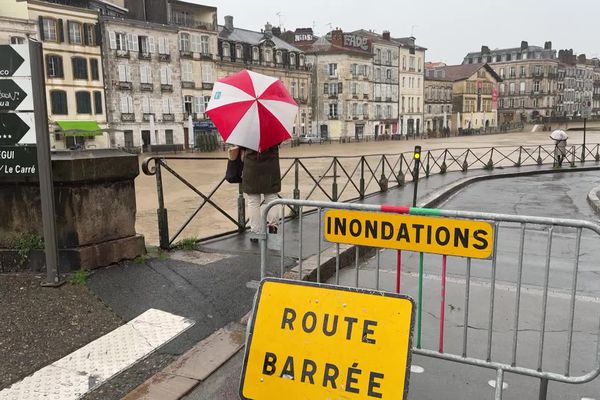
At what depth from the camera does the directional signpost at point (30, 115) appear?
4.76 meters

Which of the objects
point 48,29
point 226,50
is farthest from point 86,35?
point 226,50

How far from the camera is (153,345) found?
3979mm

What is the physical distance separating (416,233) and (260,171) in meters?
3.37

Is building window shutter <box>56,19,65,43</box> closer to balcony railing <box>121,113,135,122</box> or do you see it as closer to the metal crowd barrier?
balcony railing <box>121,113,135,122</box>

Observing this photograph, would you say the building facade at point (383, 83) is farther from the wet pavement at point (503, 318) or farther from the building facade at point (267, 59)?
the wet pavement at point (503, 318)

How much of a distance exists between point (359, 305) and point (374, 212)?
708mm

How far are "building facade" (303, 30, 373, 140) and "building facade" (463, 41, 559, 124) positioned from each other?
168 ft

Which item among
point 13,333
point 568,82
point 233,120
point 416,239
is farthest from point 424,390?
point 568,82

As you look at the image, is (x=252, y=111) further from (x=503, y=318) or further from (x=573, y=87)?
(x=573, y=87)

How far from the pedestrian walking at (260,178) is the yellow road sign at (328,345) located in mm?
3347

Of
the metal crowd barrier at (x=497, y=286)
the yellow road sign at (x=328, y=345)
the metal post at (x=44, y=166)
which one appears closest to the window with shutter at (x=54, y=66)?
the metal crowd barrier at (x=497, y=286)

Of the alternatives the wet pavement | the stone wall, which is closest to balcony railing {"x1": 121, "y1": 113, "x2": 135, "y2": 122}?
the wet pavement

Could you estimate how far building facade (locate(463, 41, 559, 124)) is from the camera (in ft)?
350

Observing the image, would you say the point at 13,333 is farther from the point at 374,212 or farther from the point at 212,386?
the point at 374,212
